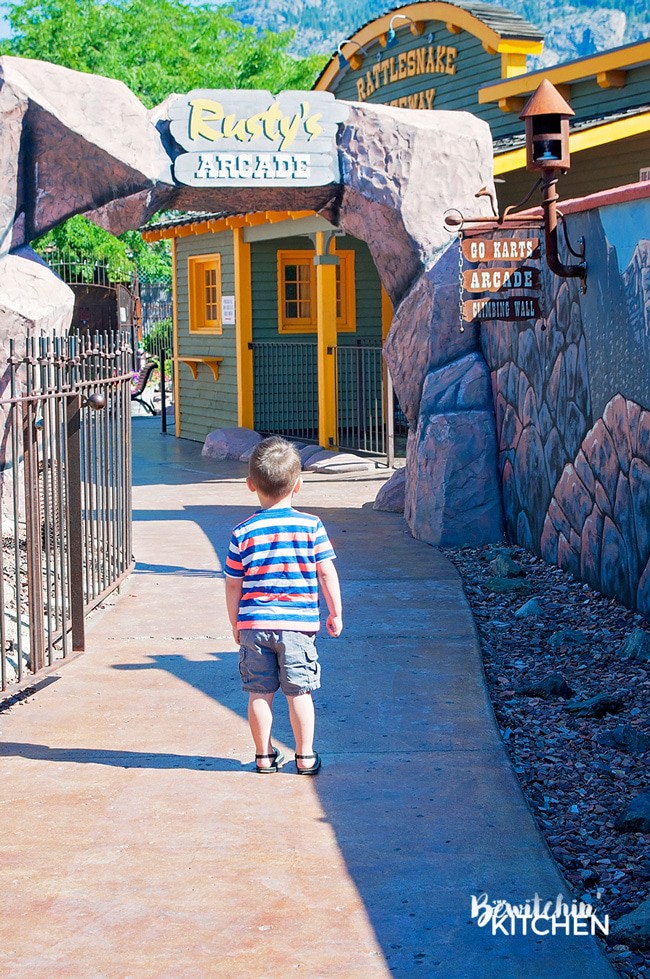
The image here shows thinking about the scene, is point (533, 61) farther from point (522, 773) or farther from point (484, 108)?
point (522, 773)

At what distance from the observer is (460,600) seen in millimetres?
7836

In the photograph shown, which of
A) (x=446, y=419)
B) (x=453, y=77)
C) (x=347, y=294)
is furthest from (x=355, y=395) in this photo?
(x=446, y=419)

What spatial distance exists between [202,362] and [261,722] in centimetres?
1447

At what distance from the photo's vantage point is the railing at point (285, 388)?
17.8 meters

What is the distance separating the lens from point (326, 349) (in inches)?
611

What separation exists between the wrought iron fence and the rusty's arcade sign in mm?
2385

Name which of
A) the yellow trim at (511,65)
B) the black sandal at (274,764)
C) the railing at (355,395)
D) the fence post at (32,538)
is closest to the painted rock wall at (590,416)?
the black sandal at (274,764)

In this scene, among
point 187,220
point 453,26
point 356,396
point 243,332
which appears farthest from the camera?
point 356,396

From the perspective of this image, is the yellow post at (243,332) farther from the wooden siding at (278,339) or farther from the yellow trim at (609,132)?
the yellow trim at (609,132)

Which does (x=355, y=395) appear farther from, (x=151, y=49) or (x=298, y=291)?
(x=151, y=49)

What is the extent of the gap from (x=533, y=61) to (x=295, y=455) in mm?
157362

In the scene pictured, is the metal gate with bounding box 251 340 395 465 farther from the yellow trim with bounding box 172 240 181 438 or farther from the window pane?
the yellow trim with bounding box 172 240 181 438

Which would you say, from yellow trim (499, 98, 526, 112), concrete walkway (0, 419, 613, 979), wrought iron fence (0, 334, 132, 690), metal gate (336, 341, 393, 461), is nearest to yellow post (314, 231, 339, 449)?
metal gate (336, 341, 393, 461)

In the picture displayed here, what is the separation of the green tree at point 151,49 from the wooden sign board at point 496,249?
19.3 metres
